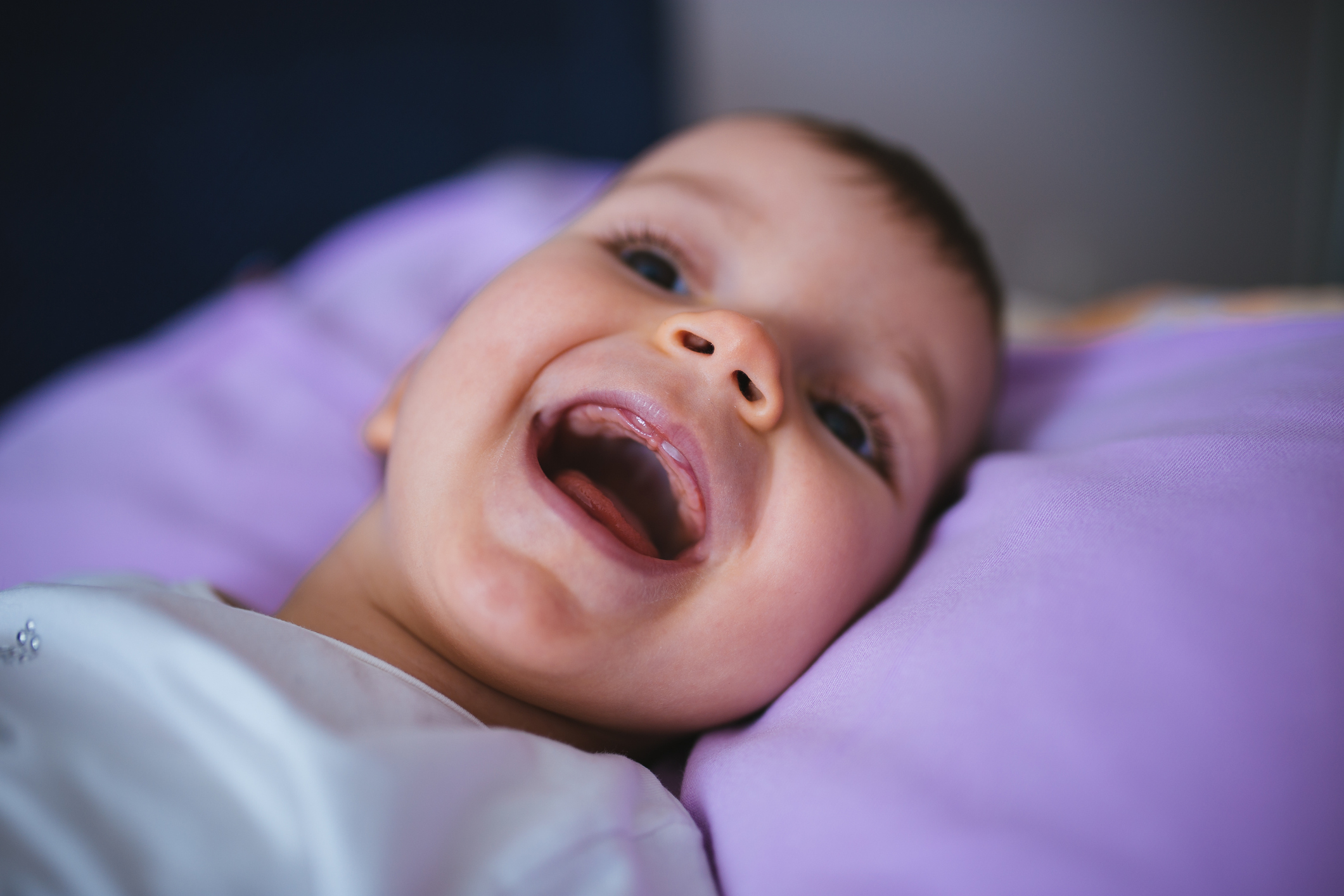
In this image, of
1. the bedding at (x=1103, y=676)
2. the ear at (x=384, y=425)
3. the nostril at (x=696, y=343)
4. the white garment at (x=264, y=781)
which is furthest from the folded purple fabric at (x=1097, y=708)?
the ear at (x=384, y=425)

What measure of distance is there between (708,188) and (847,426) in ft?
0.92

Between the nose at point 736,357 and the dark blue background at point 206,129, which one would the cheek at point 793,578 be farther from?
the dark blue background at point 206,129

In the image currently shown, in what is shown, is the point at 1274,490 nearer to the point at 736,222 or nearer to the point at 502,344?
the point at 736,222

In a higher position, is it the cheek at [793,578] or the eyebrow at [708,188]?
the eyebrow at [708,188]

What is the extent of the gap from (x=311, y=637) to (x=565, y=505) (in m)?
0.21

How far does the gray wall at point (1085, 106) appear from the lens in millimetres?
2553

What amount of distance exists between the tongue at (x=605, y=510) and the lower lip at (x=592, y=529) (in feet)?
0.08

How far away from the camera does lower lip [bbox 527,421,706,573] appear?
585 millimetres

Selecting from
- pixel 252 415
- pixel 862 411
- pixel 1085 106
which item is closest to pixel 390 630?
pixel 862 411

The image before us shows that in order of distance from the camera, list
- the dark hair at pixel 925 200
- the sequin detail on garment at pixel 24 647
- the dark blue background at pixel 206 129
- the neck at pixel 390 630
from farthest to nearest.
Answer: the dark blue background at pixel 206 129 < the dark hair at pixel 925 200 < the neck at pixel 390 630 < the sequin detail on garment at pixel 24 647

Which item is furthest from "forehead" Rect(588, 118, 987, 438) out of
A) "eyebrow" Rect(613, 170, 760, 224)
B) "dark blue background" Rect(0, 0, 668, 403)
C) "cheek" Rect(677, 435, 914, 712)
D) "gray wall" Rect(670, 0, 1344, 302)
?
"gray wall" Rect(670, 0, 1344, 302)

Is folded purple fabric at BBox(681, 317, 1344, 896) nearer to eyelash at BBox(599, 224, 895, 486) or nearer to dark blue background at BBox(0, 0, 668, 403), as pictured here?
eyelash at BBox(599, 224, 895, 486)

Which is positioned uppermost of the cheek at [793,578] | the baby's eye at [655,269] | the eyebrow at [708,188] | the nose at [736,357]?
the eyebrow at [708,188]

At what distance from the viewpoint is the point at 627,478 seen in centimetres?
79
